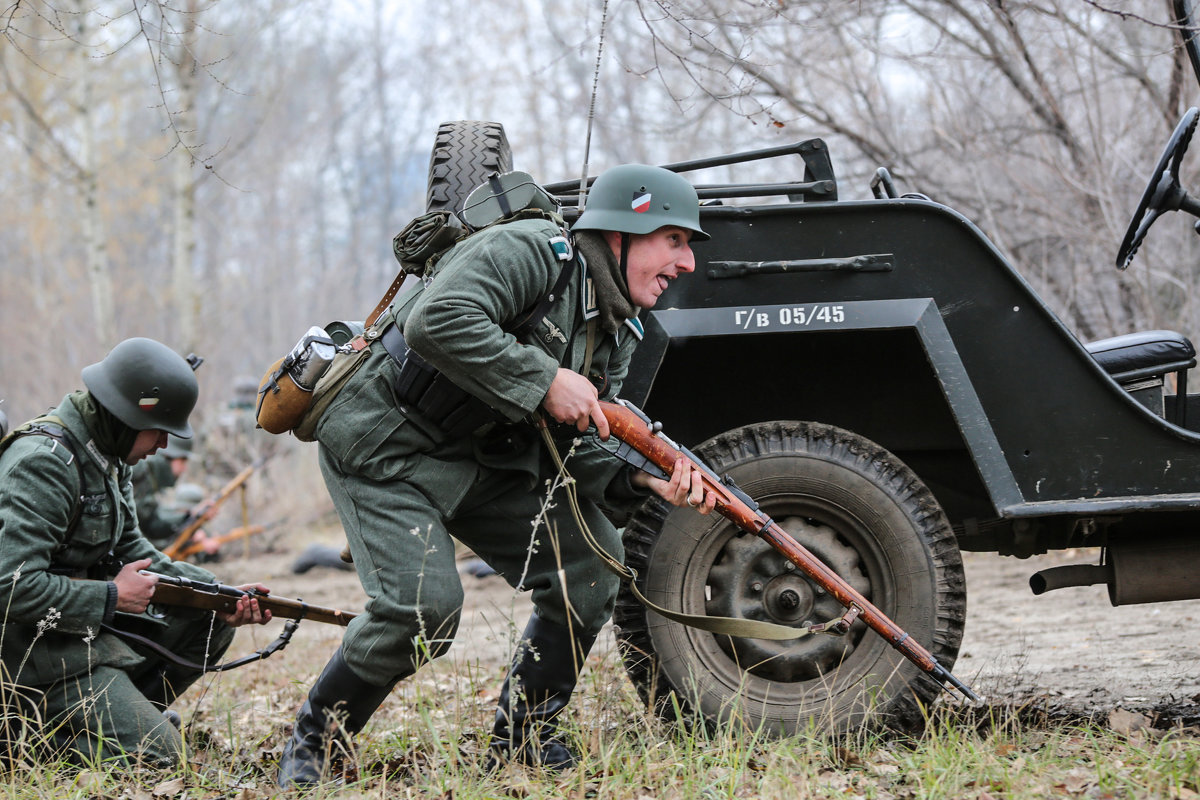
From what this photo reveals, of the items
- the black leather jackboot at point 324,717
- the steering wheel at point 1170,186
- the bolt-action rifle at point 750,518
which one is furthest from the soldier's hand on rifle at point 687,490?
the steering wheel at point 1170,186

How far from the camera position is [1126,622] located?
5457 mm

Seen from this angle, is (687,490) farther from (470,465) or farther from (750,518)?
(470,465)

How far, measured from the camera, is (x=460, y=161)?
149 inches

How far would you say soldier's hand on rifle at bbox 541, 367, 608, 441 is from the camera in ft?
10.0

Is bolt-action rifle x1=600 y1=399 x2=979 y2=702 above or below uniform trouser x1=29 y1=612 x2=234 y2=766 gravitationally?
above

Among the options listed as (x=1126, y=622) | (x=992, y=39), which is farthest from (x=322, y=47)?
(x=1126, y=622)

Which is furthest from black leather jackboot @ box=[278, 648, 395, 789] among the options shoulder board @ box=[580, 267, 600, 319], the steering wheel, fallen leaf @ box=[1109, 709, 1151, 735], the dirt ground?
the steering wheel

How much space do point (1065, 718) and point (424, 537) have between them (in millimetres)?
2226

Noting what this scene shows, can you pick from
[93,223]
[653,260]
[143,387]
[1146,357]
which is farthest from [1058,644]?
[93,223]

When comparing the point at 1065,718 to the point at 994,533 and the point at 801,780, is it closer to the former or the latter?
the point at 994,533

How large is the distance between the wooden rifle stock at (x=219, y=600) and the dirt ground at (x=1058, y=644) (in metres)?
0.62

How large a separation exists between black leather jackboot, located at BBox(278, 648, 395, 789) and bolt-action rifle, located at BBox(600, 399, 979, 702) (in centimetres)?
104

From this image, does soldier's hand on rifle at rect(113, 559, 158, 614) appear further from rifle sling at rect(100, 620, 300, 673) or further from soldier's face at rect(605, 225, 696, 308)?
Answer: soldier's face at rect(605, 225, 696, 308)

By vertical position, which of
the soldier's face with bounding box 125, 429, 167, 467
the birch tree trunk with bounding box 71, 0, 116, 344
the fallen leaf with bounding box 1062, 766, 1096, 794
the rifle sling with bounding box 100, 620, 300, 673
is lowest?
the fallen leaf with bounding box 1062, 766, 1096, 794
